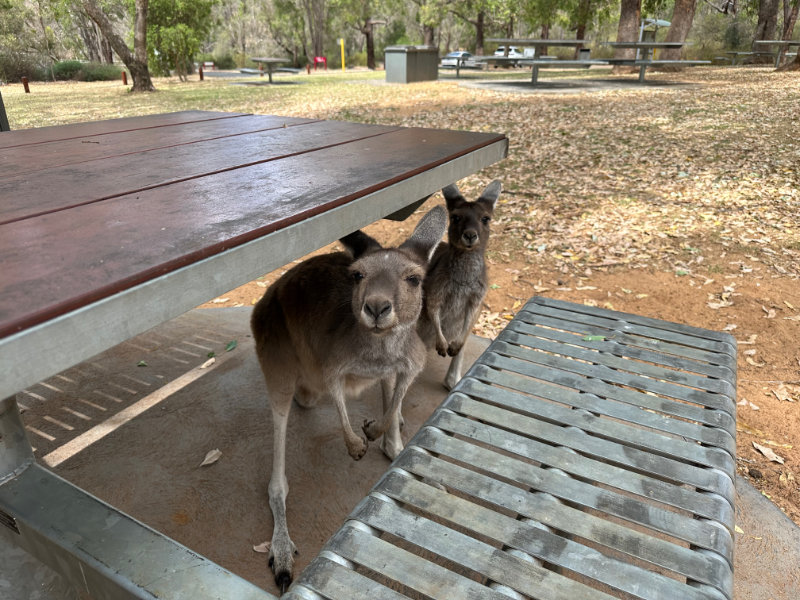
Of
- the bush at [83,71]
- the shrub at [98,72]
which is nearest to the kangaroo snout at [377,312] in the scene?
the bush at [83,71]

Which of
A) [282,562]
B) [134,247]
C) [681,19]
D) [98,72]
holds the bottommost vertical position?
[282,562]

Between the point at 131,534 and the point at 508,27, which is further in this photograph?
the point at 508,27

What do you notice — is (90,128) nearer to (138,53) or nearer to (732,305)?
(732,305)

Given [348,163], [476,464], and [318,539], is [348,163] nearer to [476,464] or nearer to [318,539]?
[476,464]

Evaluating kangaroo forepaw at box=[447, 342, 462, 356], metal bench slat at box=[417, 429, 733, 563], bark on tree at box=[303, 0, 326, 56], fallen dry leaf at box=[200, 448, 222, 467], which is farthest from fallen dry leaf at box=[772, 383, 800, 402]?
bark on tree at box=[303, 0, 326, 56]

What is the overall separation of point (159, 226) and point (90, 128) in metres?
2.27

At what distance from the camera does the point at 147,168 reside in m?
2.05

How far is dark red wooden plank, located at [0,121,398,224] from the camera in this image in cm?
161

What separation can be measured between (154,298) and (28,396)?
246 cm

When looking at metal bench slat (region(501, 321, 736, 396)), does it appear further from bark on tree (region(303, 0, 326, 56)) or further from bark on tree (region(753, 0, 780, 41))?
bark on tree (region(303, 0, 326, 56))

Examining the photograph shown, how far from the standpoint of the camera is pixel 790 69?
1508 centimetres

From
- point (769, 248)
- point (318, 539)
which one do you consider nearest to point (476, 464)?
point (318, 539)

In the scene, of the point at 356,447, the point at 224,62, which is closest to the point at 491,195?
the point at 356,447

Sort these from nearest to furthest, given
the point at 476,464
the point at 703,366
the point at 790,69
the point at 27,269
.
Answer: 1. the point at 27,269
2. the point at 476,464
3. the point at 703,366
4. the point at 790,69
